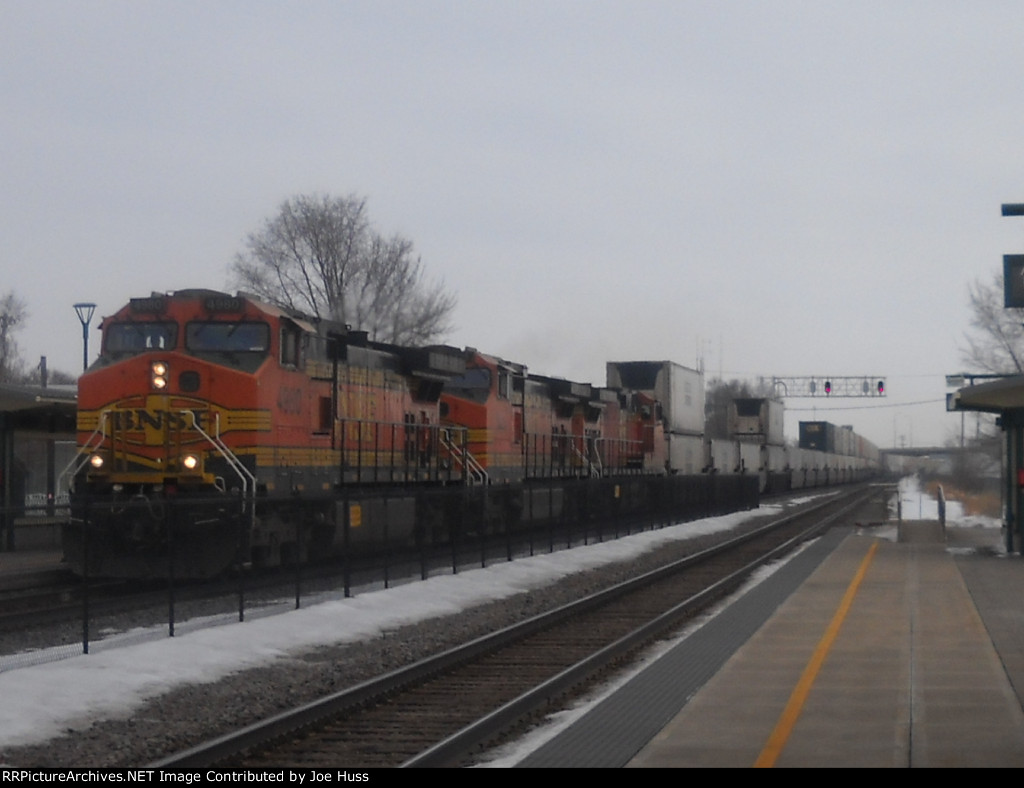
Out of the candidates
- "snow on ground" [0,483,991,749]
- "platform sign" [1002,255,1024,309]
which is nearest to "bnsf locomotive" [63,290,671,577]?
"snow on ground" [0,483,991,749]

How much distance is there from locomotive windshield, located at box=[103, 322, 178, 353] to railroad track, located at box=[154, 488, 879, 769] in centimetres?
Answer: 737

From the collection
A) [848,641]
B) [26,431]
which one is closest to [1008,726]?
[848,641]

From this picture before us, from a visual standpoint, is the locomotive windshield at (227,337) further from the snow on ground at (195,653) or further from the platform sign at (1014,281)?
the platform sign at (1014,281)

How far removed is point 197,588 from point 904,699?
28.7 ft

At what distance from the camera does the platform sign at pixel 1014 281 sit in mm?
21188

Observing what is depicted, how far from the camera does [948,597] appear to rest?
18797 mm

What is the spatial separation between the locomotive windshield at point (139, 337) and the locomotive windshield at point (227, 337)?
10.7 inches

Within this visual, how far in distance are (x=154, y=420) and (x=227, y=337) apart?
5.55 ft

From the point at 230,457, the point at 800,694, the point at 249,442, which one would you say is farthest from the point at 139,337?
the point at 800,694

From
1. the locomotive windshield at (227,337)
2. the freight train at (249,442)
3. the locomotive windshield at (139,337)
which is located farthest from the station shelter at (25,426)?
the locomotive windshield at (227,337)

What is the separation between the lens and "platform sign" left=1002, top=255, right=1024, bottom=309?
21.2m

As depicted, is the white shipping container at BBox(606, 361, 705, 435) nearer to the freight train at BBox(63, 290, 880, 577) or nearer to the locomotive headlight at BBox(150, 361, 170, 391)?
the freight train at BBox(63, 290, 880, 577)

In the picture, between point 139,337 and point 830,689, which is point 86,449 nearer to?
point 139,337

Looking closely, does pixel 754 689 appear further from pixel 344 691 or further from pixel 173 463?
pixel 173 463
